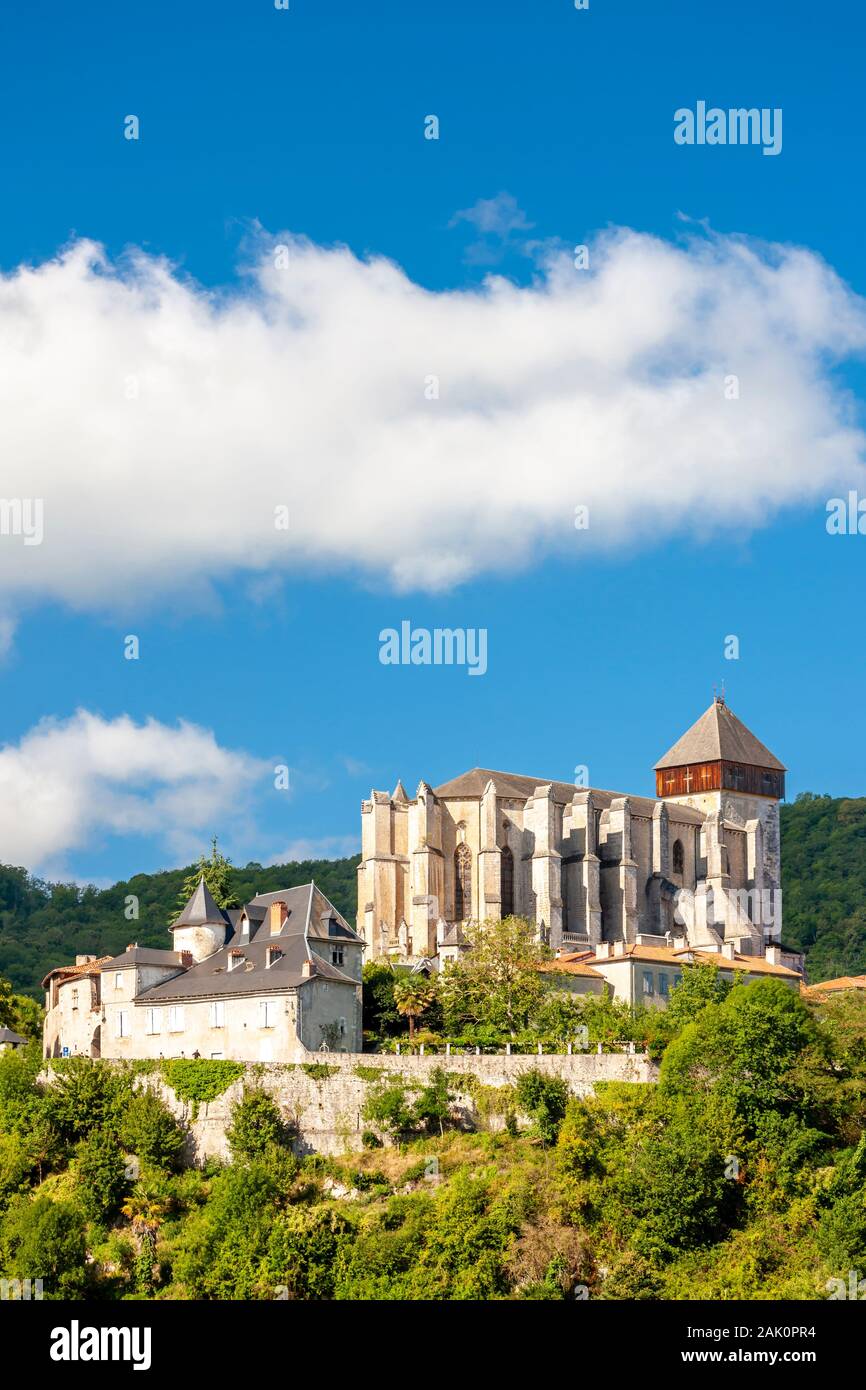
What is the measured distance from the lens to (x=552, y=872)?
94.4 meters

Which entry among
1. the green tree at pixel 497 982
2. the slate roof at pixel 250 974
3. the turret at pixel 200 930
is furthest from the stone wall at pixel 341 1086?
the turret at pixel 200 930

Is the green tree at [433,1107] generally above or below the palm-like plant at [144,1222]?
above

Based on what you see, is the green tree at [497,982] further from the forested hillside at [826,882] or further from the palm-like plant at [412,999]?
the forested hillside at [826,882]

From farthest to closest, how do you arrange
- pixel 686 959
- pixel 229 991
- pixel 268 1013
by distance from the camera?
pixel 686 959, pixel 229 991, pixel 268 1013

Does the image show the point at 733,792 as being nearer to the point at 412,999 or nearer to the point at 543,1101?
the point at 412,999

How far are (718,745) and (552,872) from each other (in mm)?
17488

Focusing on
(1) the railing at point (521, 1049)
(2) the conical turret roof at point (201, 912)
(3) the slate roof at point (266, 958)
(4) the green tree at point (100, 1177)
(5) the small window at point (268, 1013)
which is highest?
(2) the conical turret roof at point (201, 912)

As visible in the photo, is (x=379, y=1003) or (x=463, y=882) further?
(x=463, y=882)

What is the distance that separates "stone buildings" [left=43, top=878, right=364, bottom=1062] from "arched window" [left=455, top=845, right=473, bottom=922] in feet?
63.6

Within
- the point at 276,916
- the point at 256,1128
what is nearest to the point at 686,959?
the point at 276,916

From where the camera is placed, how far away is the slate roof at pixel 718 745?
356 ft

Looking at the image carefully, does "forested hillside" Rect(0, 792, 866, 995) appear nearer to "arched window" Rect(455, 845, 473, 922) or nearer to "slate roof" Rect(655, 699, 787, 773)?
"slate roof" Rect(655, 699, 787, 773)

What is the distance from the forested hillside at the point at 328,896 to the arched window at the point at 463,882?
26672mm

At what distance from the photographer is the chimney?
73.7 metres
